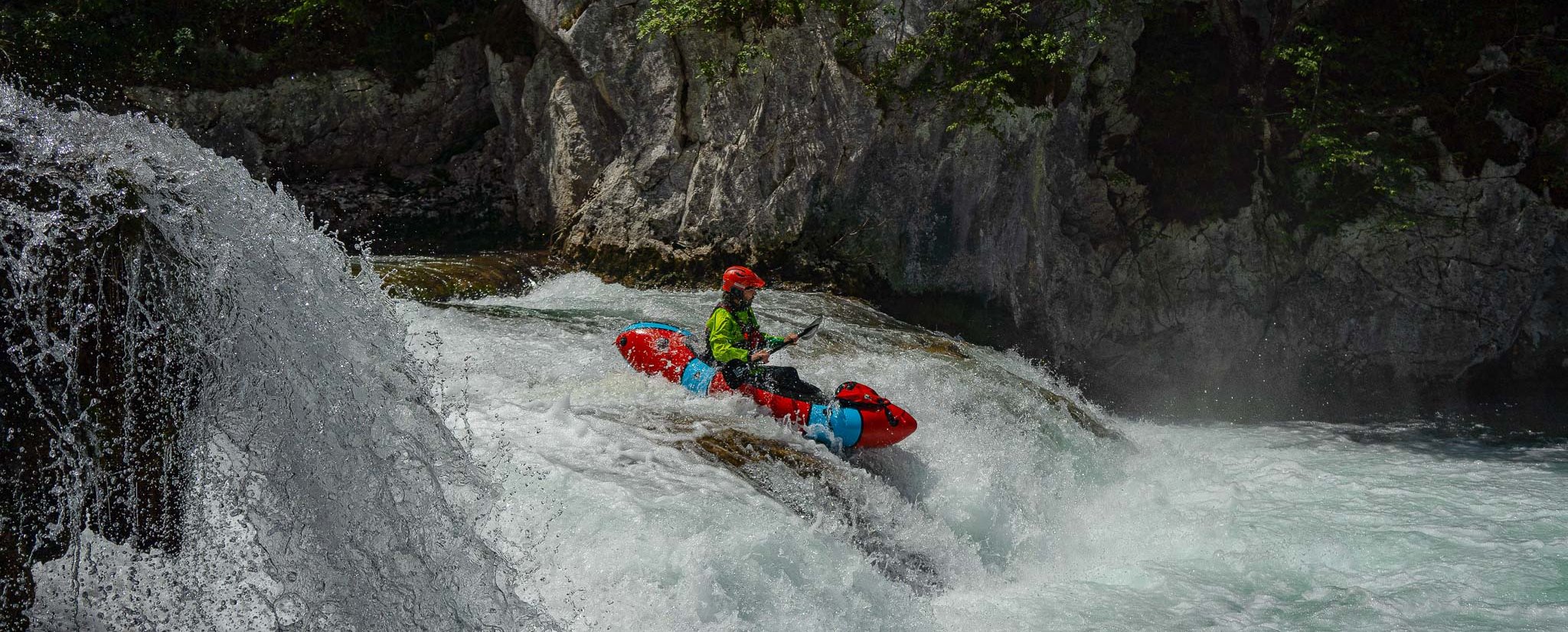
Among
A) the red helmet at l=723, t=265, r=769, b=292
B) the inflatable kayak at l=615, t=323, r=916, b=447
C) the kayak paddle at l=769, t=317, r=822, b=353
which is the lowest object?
the inflatable kayak at l=615, t=323, r=916, b=447

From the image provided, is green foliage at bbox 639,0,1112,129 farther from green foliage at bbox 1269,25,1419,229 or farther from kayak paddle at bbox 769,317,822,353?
kayak paddle at bbox 769,317,822,353

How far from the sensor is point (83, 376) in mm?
3115

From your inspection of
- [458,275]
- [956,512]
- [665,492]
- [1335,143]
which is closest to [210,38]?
[458,275]

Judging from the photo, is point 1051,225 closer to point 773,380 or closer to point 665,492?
point 773,380

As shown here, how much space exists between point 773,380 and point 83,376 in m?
3.80

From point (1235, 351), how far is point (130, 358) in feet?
35.0

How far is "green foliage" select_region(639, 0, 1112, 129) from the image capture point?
9.85 metres

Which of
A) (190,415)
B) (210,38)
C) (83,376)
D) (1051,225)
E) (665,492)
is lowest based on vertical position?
(665,492)

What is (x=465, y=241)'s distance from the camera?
12.3 m

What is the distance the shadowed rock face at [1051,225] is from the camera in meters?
10.2

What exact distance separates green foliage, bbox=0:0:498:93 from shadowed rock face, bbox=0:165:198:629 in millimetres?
10099

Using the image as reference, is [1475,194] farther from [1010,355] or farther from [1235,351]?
[1010,355]

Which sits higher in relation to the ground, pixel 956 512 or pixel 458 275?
pixel 458 275

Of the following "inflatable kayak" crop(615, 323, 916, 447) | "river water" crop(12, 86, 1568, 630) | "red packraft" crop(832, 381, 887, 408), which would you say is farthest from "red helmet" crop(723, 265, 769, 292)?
"red packraft" crop(832, 381, 887, 408)
